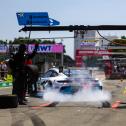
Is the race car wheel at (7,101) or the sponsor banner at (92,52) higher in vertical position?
the sponsor banner at (92,52)

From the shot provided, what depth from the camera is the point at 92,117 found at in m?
12.5

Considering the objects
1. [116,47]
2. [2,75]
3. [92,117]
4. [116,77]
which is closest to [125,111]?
[92,117]

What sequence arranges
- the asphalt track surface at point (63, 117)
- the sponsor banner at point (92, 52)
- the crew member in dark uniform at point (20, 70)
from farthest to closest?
the sponsor banner at point (92, 52) < the crew member in dark uniform at point (20, 70) < the asphalt track surface at point (63, 117)

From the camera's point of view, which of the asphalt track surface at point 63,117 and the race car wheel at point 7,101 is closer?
the asphalt track surface at point 63,117

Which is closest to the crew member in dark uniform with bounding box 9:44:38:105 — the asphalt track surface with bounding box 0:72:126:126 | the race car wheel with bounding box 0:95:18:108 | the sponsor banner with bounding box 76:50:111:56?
the race car wheel with bounding box 0:95:18:108

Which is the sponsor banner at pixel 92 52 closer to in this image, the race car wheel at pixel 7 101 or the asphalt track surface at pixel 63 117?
the race car wheel at pixel 7 101

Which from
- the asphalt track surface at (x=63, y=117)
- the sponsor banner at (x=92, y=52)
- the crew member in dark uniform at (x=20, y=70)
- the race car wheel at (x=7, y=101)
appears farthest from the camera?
the sponsor banner at (x=92, y=52)

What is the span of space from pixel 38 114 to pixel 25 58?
4.15 meters

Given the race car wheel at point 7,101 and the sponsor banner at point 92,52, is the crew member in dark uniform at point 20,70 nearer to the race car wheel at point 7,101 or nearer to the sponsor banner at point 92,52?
the race car wheel at point 7,101

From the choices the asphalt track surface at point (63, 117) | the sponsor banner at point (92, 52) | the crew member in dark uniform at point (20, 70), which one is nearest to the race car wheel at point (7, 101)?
the asphalt track surface at point (63, 117)

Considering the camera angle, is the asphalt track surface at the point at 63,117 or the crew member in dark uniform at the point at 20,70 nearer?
the asphalt track surface at the point at 63,117

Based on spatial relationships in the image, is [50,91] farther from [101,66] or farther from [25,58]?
[101,66]

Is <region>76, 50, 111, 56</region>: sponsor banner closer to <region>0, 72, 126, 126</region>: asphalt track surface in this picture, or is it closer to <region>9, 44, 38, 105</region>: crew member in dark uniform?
<region>9, 44, 38, 105</region>: crew member in dark uniform

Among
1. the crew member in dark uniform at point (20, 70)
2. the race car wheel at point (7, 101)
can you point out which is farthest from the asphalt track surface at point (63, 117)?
the crew member in dark uniform at point (20, 70)
